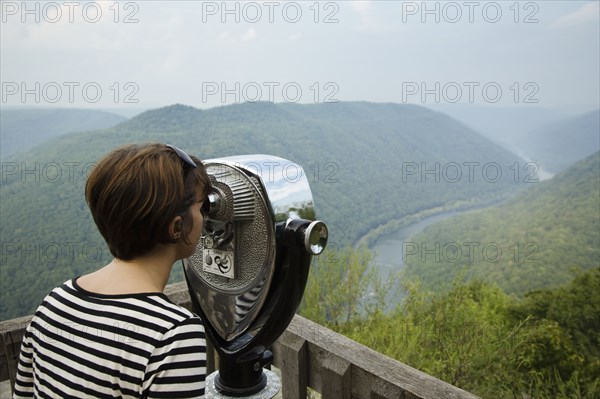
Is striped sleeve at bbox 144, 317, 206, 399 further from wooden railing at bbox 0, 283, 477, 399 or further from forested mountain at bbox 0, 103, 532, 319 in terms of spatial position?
forested mountain at bbox 0, 103, 532, 319

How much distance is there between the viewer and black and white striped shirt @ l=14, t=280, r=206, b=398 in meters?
0.80

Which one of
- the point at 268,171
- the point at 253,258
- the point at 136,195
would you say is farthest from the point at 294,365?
the point at 136,195

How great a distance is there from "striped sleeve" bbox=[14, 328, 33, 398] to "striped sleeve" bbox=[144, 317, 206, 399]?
39 cm

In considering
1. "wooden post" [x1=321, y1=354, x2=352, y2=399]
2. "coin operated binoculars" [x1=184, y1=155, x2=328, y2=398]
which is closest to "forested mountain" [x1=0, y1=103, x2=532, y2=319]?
"wooden post" [x1=321, y1=354, x2=352, y2=399]

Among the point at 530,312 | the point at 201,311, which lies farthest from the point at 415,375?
the point at 530,312

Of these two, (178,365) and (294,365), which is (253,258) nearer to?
(294,365)

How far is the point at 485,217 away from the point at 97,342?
5657 millimetres

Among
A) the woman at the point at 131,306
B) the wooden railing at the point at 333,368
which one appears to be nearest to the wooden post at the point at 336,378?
the wooden railing at the point at 333,368

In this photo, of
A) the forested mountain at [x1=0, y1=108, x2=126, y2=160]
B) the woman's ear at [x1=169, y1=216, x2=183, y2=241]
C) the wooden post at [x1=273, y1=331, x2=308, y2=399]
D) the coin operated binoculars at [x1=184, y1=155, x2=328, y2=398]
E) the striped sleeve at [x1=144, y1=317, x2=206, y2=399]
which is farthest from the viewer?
the forested mountain at [x1=0, y1=108, x2=126, y2=160]

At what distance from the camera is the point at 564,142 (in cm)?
638

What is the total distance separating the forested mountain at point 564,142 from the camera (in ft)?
19.3

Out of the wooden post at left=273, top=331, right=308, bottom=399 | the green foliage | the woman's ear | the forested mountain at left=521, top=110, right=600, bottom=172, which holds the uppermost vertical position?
the forested mountain at left=521, top=110, right=600, bottom=172

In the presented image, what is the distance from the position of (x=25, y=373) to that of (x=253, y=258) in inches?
24.1

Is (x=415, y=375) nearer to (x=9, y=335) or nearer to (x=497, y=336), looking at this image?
(x=9, y=335)
